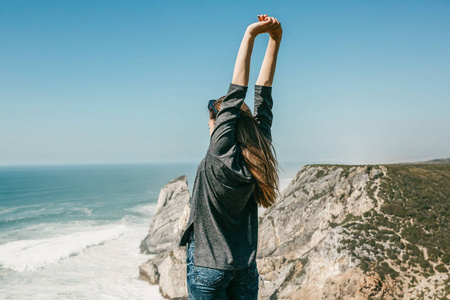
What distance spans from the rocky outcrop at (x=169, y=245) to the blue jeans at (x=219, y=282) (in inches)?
736

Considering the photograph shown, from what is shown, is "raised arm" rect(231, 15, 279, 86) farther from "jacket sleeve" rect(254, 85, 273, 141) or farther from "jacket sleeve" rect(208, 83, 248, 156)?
"jacket sleeve" rect(254, 85, 273, 141)

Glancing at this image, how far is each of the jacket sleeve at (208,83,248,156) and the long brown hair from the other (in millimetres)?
62

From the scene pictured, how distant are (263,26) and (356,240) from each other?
61.9 ft

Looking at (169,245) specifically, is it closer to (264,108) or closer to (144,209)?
(264,108)

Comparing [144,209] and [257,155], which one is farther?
[144,209]

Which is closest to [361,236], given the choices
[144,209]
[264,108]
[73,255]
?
[264,108]

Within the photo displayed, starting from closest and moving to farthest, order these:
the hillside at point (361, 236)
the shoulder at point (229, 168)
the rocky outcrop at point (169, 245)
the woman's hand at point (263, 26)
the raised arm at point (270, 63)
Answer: the shoulder at point (229, 168) → the woman's hand at point (263, 26) → the raised arm at point (270, 63) → the hillside at point (361, 236) → the rocky outcrop at point (169, 245)

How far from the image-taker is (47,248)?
3316cm

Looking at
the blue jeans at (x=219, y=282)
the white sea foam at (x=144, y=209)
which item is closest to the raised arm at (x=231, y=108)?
the blue jeans at (x=219, y=282)

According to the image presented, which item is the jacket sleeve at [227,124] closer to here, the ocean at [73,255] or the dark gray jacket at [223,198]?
the dark gray jacket at [223,198]

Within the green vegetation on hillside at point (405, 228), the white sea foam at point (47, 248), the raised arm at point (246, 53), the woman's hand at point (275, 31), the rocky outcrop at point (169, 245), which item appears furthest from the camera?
the white sea foam at point (47, 248)

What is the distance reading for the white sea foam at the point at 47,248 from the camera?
1133 inches

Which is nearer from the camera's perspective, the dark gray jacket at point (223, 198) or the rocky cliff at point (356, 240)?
the dark gray jacket at point (223, 198)

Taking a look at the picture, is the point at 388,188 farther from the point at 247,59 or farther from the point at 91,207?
the point at 91,207
